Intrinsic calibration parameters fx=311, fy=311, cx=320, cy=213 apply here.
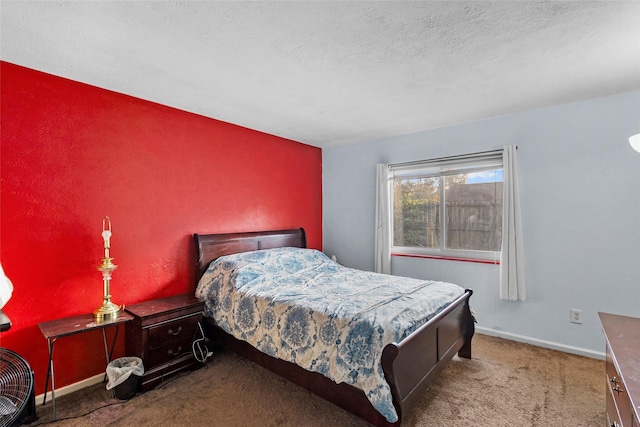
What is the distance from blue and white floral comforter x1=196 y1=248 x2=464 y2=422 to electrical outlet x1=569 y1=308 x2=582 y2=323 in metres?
1.19

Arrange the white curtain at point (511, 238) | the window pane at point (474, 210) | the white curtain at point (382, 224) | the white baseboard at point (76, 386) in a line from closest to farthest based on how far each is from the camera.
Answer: the white baseboard at point (76, 386), the white curtain at point (511, 238), the window pane at point (474, 210), the white curtain at point (382, 224)

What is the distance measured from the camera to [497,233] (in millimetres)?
3273

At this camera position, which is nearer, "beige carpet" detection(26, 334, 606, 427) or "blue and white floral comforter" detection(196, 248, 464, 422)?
"blue and white floral comforter" detection(196, 248, 464, 422)

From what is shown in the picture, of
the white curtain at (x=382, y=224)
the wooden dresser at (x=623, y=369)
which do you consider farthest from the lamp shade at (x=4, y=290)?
the white curtain at (x=382, y=224)

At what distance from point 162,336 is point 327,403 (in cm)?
136

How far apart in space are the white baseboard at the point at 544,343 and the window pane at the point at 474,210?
864 millimetres

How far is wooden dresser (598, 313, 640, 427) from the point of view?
3.77ft

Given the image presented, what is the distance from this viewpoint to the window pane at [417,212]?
12.3 feet

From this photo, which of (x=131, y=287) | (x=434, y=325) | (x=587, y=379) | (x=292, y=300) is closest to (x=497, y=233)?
(x=587, y=379)

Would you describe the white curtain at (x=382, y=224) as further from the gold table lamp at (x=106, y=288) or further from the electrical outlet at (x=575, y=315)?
the gold table lamp at (x=106, y=288)

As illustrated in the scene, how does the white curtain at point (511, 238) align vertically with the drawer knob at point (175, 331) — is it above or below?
above

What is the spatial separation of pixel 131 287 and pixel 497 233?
3.55m

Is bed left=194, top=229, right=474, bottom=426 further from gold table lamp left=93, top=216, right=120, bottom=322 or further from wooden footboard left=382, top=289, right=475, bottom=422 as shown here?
gold table lamp left=93, top=216, right=120, bottom=322

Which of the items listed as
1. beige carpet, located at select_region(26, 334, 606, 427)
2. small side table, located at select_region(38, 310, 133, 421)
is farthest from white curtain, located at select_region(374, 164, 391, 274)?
small side table, located at select_region(38, 310, 133, 421)
